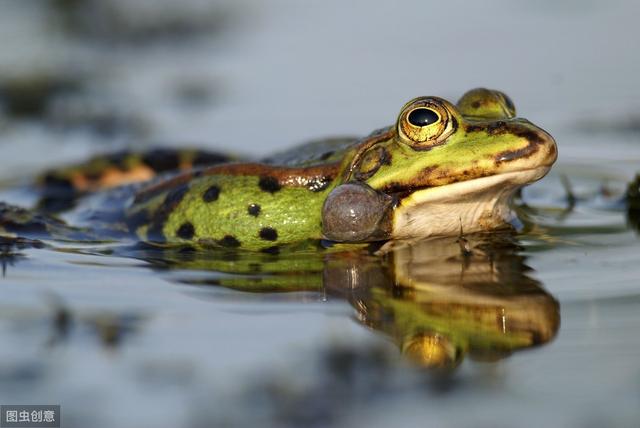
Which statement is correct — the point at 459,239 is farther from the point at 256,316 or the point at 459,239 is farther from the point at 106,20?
the point at 106,20

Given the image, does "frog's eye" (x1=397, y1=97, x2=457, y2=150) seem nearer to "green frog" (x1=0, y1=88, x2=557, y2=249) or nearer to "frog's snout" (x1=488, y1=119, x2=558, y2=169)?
"green frog" (x1=0, y1=88, x2=557, y2=249)

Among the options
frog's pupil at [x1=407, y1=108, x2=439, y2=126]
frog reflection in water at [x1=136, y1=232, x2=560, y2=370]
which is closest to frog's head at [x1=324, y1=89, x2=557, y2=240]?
frog's pupil at [x1=407, y1=108, x2=439, y2=126]

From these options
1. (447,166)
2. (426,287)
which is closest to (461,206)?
(447,166)

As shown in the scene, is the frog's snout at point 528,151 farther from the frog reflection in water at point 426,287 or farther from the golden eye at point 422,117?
the frog reflection in water at point 426,287

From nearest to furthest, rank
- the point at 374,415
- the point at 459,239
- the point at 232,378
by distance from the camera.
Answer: the point at 374,415
the point at 232,378
the point at 459,239

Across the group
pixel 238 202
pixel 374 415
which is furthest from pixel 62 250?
pixel 374 415

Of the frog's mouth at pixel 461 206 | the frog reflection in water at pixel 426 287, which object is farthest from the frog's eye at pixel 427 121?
the frog reflection in water at pixel 426 287

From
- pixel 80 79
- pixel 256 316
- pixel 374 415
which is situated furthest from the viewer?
pixel 80 79
